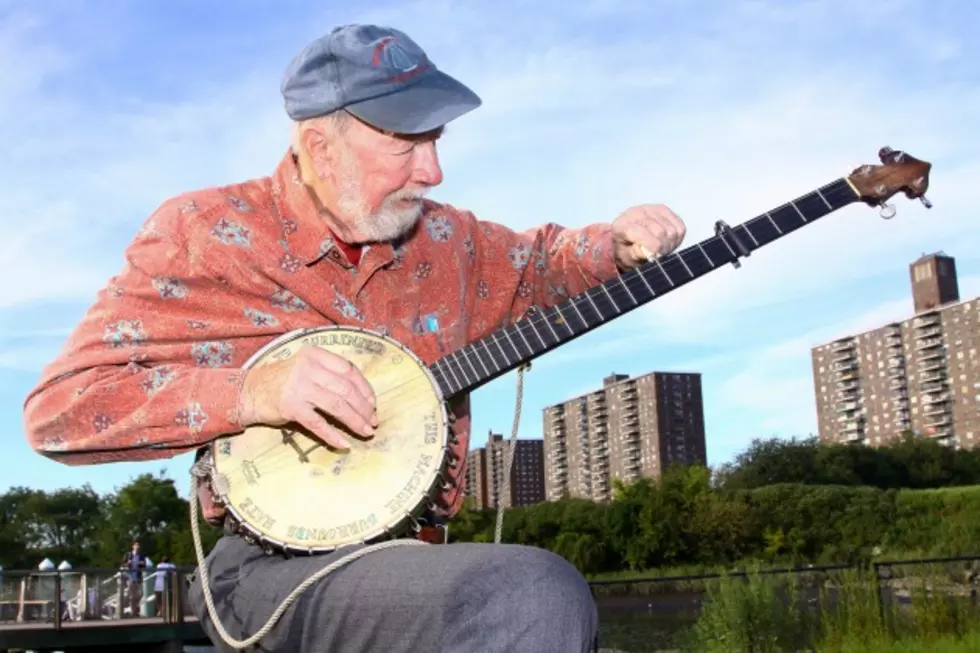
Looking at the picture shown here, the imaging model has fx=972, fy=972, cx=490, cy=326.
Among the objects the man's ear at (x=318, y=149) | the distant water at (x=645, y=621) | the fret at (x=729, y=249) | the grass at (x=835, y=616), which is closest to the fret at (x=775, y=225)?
the fret at (x=729, y=249)

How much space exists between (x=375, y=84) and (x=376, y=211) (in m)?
0.31

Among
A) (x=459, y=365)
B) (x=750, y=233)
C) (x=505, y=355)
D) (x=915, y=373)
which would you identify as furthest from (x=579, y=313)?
(x=915, y=373)

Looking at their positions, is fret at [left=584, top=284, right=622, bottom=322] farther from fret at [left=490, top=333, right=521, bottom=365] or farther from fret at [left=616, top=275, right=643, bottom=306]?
fret at [left=490, top=333, right=521, bottom=365]

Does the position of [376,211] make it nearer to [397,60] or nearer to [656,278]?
[397,60]

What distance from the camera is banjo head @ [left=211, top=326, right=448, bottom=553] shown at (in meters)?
2.16

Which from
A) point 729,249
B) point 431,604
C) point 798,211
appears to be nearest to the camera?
point 431,604

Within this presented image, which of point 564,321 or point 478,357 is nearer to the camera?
point 478,357

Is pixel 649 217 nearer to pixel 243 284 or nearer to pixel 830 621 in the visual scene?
pixel 243 284

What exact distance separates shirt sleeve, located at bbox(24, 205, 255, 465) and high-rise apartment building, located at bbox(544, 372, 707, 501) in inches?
3805

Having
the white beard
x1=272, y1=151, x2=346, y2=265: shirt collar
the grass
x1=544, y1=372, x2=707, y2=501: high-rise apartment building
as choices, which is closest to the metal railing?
the grass

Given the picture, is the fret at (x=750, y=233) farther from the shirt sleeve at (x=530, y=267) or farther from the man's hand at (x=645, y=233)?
the shirt sleeve at (x=530, y=267)

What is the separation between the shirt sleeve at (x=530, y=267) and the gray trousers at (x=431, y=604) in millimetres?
1040

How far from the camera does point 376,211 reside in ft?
7.89

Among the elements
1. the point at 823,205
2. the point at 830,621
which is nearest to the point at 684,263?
the point at 823,205
